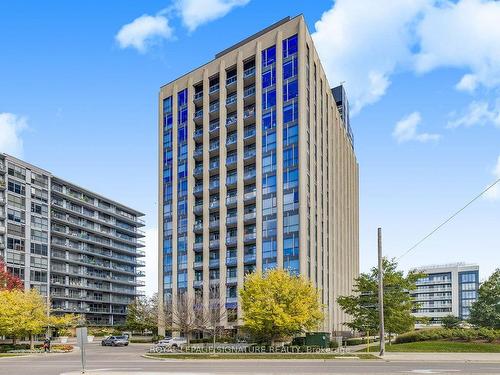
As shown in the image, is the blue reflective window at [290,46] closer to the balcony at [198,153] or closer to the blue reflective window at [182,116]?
the balcony at [198,153]

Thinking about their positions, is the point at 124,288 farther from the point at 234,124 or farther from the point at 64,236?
the point at 234,124

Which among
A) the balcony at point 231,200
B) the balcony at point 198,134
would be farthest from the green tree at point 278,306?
the balcony at point 198,134

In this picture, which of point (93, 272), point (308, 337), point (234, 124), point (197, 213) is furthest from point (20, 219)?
point (308, 337)

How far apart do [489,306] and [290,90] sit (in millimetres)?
40091

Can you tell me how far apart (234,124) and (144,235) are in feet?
284

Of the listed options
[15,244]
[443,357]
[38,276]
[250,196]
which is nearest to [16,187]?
[15,244]

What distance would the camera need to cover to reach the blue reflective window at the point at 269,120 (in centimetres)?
8019

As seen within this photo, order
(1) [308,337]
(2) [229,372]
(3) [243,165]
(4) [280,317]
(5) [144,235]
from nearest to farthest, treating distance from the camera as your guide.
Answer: (2) [229,372]
(4) [280,317]
(1) [308,337]
(3) [243,165]
(5) [144,235]

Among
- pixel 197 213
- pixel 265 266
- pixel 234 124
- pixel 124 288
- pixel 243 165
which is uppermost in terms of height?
pixel 234 124

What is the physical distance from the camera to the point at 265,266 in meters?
77.6

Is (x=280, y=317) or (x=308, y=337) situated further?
(x=308, y=337)

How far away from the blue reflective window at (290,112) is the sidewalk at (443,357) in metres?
40.6

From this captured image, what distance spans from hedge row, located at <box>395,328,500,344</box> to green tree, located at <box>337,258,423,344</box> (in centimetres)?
136

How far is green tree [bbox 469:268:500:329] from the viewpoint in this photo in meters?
77.6
